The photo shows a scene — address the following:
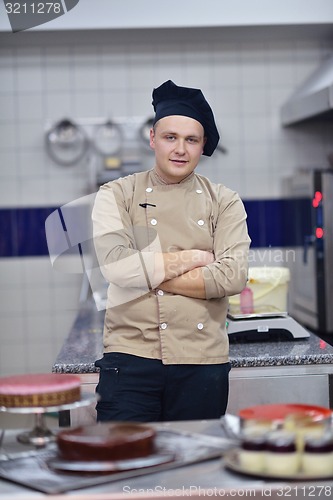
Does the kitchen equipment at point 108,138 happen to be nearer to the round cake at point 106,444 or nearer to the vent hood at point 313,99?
the vent hood at point 313,99

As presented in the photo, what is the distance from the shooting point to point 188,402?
2.16 meters

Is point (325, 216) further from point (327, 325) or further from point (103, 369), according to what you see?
point (103, 369)

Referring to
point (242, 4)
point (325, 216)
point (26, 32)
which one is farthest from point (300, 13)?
point (26, 32)

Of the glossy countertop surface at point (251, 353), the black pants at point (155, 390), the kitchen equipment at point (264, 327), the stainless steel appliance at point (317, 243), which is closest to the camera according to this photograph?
the black pants at point (155, 390)

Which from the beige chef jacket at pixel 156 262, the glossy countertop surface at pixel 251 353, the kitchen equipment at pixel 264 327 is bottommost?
the glossy countertop surface at pixel 251 353

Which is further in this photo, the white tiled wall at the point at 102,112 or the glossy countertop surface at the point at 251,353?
the white tiled wall at the point at 102,112

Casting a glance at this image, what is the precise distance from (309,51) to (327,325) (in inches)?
72.7

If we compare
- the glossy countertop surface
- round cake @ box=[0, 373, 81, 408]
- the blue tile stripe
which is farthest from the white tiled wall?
round cake @ box=[0, 373, 81, 408]

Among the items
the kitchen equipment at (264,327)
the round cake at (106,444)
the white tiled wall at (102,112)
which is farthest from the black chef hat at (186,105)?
the white tiled wall at (102,112)

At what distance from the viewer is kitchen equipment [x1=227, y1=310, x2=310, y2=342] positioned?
9.52ft

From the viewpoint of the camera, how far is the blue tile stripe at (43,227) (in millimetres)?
5523

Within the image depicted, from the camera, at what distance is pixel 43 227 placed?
5.54 metres

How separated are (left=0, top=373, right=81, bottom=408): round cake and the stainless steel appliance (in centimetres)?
365

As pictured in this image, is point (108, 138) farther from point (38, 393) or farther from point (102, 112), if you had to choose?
point (38, 393)
